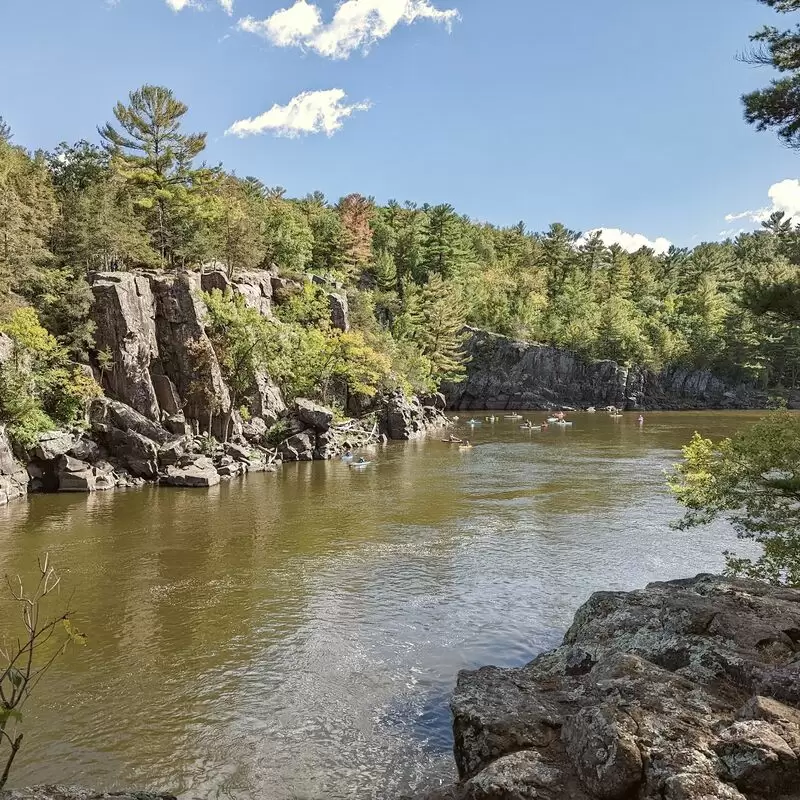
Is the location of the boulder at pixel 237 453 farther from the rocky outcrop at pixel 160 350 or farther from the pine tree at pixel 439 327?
the pine tree at pixel 439 327

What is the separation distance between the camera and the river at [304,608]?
1045 cm

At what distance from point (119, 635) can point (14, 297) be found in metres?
28.3

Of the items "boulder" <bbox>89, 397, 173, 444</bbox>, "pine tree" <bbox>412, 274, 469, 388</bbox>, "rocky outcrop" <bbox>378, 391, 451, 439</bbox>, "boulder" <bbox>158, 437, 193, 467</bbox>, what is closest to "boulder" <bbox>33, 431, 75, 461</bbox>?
"boulder" <bbox>89, 397, 173, 444</bbox>

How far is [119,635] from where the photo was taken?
49.6 feet

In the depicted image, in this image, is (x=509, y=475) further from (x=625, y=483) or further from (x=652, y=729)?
(x=652, y=729)

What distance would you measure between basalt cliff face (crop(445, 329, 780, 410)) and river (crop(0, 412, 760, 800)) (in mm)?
54354

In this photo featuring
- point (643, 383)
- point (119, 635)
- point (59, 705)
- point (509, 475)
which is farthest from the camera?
point (643, 383)

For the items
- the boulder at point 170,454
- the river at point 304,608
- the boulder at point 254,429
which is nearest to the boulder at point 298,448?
A: the boulder at point 254,429

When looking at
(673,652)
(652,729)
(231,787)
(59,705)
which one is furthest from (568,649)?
(59,705)

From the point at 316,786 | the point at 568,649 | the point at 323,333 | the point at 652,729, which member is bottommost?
the point at 316,786

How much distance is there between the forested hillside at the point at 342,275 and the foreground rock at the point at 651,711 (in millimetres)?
6304

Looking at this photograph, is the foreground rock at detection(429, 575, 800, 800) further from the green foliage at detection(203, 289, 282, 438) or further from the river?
the green foliage at detection(203, 289, 282, 438)

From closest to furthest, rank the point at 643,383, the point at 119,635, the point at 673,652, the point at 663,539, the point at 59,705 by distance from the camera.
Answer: the point at 673,652
the point at 59,705
the point at 119,635
the point at 663,539
the point at 643,383

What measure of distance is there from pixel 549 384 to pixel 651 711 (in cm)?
8581
